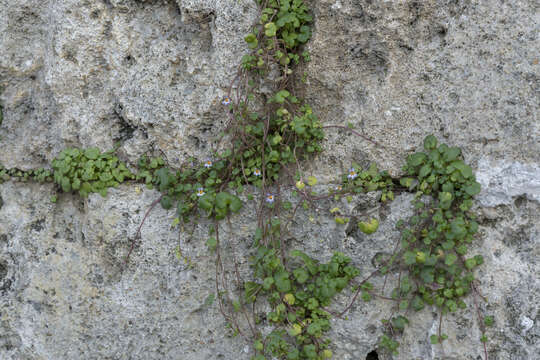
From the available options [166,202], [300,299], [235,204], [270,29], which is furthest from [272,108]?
[300,299]

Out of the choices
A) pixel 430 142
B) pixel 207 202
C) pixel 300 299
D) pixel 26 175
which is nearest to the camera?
pixel 430 142

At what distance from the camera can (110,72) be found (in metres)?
3.09

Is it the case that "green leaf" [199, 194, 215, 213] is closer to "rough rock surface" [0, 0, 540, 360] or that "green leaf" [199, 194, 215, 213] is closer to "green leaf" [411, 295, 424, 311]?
"rough rock surface" [0, 0, 540, 360]

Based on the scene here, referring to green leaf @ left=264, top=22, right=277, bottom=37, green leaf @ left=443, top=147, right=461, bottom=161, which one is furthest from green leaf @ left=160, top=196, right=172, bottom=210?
green leaf @ left=443, top=147, right=461, bottom=161

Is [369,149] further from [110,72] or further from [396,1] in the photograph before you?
[110,72]

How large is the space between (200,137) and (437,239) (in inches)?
62.7

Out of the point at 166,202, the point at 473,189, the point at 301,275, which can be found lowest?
the point at 301,275

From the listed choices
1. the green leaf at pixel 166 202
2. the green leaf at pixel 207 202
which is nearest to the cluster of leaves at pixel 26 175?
the green leaf at pixel 166 202

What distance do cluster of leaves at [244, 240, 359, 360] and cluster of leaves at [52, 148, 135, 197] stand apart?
3.61 feet

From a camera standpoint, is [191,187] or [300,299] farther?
[191,187]

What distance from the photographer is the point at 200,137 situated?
2986 millimetres

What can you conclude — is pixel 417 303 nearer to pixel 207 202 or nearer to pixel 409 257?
pixel 409 257

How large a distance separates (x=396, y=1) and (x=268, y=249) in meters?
1.67

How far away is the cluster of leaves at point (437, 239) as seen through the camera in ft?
8.14
